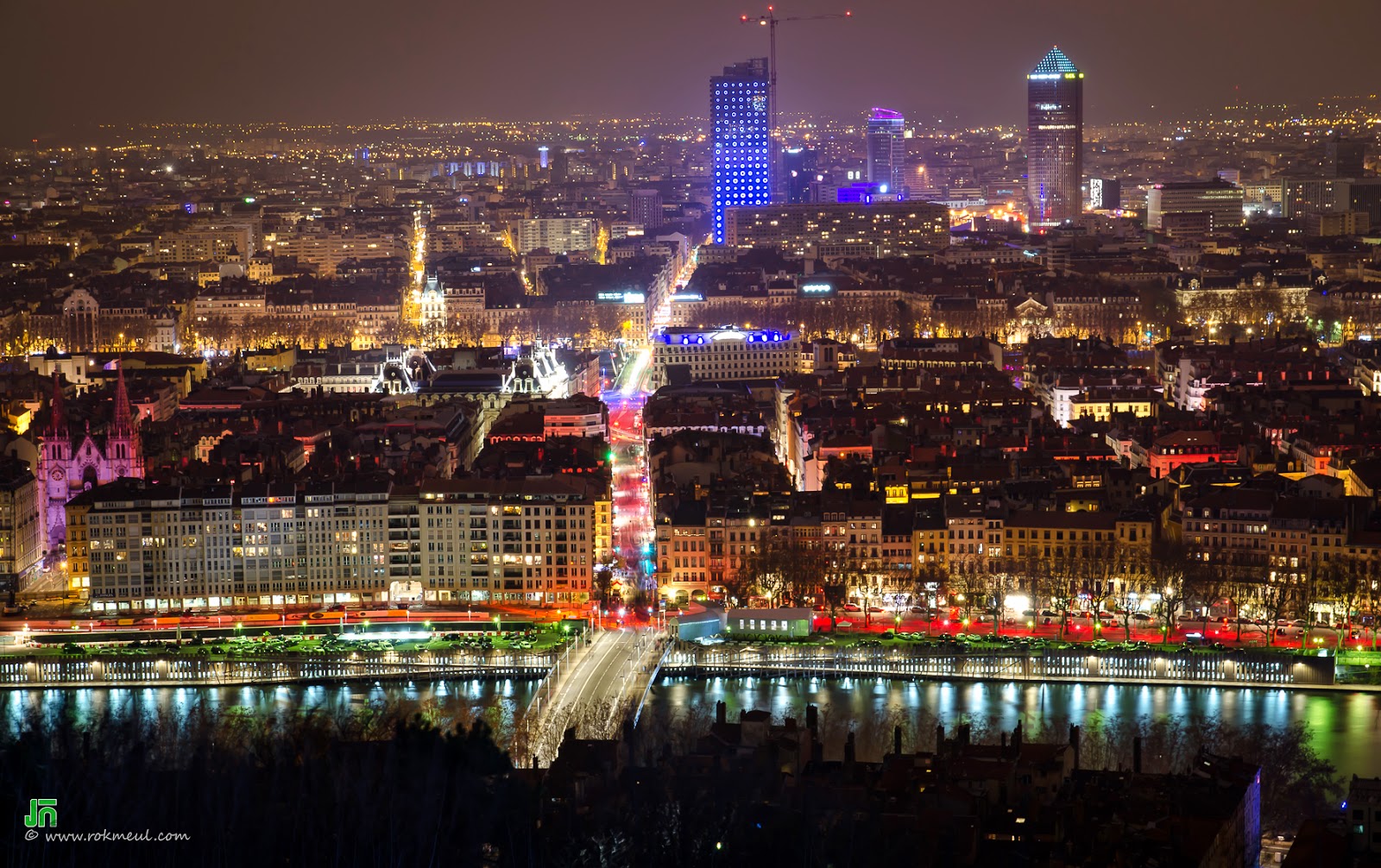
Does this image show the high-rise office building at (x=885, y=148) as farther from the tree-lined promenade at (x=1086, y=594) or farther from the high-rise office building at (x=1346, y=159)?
the tree-lined promenade at (x=1086, y=594)

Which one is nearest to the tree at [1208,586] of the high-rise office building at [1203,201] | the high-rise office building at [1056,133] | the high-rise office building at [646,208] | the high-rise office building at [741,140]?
the high-rise office building at [1203,201]

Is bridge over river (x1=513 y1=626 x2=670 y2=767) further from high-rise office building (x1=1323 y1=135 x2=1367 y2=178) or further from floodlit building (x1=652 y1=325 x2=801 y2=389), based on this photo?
high-rise office building (x1=1323 y1=135 x2=1367 y2=178)

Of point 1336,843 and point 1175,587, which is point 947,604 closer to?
point 1175,587

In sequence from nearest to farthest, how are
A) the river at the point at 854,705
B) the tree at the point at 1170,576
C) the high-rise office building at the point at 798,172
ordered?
the river at the point at 854,705 → the tree at the point at 1170,576 → the high-rise office building at the point at 798,172

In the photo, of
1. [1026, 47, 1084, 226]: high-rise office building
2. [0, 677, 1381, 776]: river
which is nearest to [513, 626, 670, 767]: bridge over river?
[0, 677, 1381, 776]: river

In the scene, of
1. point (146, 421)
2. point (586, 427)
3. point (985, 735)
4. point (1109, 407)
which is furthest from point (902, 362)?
point (985, 735)
